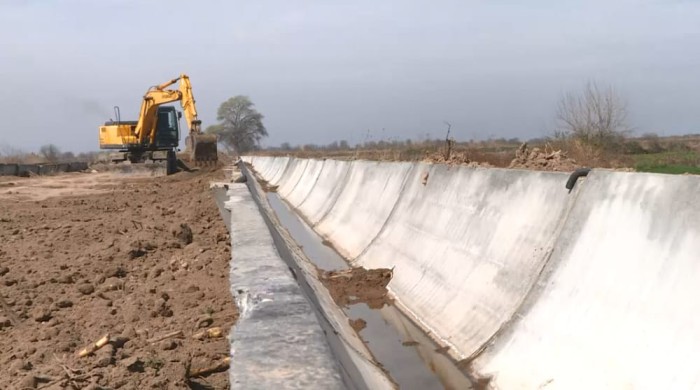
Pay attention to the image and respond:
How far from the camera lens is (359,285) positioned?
22.9ft

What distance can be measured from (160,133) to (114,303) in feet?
86.1

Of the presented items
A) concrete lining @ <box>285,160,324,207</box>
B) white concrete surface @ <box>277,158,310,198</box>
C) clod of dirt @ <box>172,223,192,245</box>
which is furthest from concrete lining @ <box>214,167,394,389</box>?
white concrete surface @ <box>277,158,310,198</box>

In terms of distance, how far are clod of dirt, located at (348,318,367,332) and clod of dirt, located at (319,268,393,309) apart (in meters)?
0.44

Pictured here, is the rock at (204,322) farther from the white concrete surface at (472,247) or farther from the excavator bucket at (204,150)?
the excavator bucket at (204,150)

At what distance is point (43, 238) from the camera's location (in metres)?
8.13

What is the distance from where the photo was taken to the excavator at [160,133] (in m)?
27.9

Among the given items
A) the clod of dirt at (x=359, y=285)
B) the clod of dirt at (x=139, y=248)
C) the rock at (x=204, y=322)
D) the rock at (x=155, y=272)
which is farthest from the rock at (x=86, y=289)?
the clod of dirt at (x=359, y=285)

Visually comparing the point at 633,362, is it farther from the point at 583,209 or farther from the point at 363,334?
the point at 363,334

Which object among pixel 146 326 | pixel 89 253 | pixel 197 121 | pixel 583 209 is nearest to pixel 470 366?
pixel 583 209

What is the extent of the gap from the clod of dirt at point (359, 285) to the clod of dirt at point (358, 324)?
441 mm

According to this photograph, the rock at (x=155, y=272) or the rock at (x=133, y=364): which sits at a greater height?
the rock at (x=133, y=364)

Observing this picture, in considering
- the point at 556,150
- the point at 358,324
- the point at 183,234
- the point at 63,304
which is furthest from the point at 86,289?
the point at 556,150

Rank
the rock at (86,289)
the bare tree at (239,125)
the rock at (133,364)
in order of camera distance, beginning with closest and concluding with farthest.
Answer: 1. the rock at (133,364)
2. the rock at (86,289)
3. the bare tree at (239,125)

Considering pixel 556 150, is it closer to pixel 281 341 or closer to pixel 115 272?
pixel 115 272
